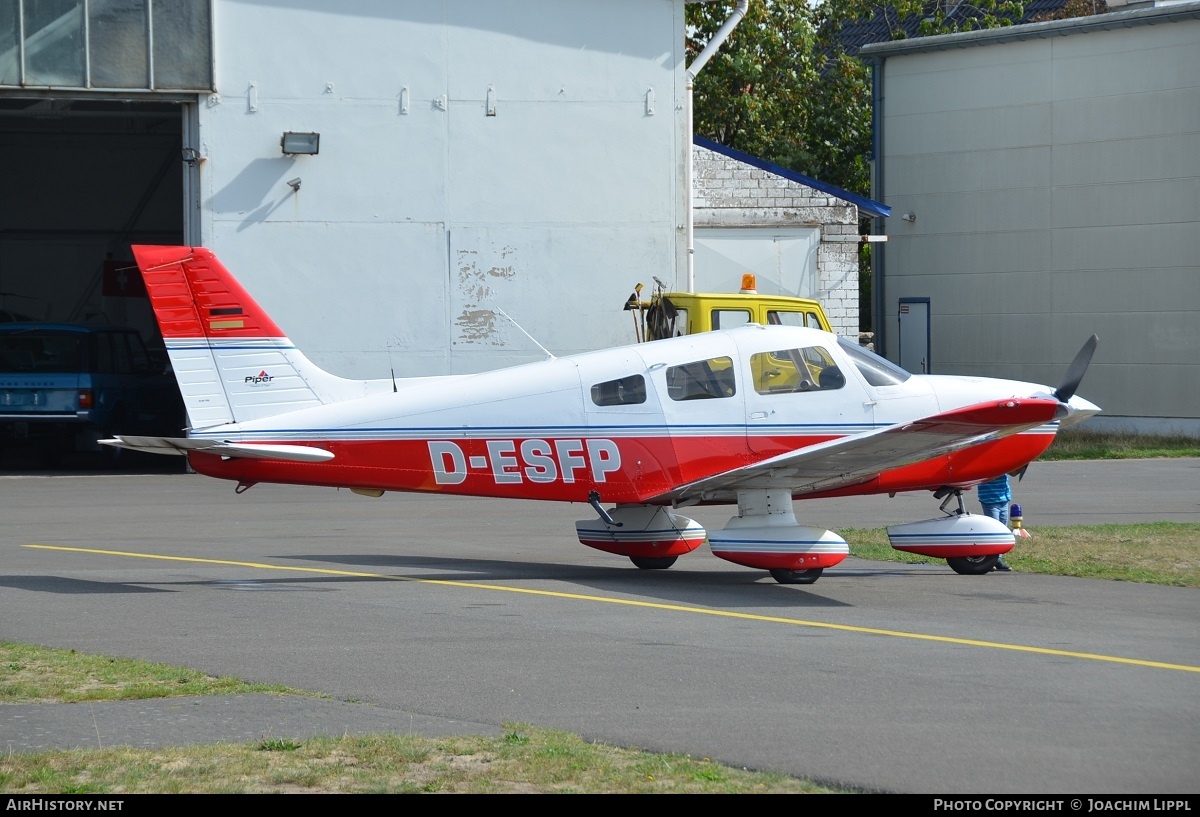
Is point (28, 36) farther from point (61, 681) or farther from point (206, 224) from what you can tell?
point (61, 681)

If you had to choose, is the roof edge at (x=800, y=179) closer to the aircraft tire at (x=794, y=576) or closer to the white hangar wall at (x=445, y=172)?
the white hangar wall at (x=445, y=172)

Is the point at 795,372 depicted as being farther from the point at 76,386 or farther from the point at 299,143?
the point at 76,386

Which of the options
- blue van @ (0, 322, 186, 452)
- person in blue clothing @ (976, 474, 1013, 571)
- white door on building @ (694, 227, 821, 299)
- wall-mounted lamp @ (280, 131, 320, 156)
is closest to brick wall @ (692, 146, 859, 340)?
white door on building @ (694, 227, 821, 299)

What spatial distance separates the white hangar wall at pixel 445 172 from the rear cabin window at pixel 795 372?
1215cm

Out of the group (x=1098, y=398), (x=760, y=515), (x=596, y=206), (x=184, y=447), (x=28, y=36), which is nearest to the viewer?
(x=184, y=447)

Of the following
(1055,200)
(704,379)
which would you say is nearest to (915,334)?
(1055,200)

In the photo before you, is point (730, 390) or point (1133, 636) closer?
point (1133, 636)

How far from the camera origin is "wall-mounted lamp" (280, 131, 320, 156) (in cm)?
2333

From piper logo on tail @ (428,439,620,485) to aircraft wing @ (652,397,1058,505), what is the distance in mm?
631

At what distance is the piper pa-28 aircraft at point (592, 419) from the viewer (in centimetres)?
1150

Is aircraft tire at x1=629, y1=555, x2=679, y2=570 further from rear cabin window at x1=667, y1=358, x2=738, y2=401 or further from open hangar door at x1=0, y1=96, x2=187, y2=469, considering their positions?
open hangar door at x1=0, y1=96, x2=187, y2=469

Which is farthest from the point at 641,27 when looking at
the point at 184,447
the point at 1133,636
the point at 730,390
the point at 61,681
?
the point at 61,681

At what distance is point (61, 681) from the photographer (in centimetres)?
769

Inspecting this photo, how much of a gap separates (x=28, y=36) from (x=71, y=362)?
203 inches
